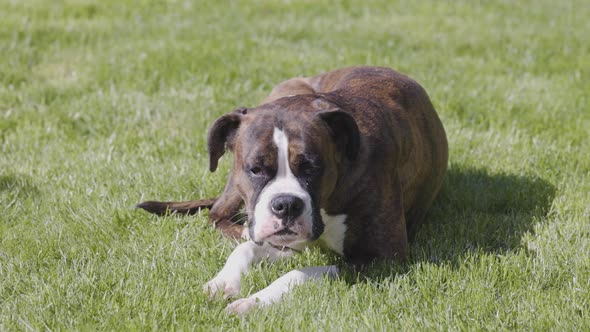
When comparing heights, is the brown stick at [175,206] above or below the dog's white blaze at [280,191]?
below

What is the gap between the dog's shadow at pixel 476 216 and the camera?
446cm

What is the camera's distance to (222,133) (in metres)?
4.43

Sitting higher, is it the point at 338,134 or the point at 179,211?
the point at 338,134

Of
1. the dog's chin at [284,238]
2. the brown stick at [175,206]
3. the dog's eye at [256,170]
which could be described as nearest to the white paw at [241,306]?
the dog's chin at [284,238]

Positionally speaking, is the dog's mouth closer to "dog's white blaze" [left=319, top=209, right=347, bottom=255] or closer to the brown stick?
"dog's white blaze" [left=319, top=209, right=347, bottom=255]

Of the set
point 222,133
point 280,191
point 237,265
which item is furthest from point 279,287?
point 222,133

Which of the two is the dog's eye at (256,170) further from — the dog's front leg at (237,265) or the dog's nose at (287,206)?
the dog's front leg at (237,265)

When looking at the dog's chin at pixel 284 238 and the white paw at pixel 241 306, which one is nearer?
the white paw at pixel 241 306

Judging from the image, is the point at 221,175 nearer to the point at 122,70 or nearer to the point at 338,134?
the point at 338,134

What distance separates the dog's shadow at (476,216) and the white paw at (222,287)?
691mm

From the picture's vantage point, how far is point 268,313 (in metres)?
3.64

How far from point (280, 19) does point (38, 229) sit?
5.38m

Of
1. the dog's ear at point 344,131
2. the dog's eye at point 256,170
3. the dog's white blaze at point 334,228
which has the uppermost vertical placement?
the dog's ear at point 344,131

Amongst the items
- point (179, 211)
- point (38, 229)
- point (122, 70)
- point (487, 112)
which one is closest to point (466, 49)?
point (487, 112)
